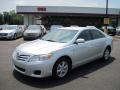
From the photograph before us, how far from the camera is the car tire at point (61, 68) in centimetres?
561

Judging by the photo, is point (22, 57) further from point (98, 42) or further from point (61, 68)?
point (98, 42)

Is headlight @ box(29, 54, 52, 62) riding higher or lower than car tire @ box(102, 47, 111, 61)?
higher

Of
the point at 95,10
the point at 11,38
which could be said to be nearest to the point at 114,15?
the point at 95,10

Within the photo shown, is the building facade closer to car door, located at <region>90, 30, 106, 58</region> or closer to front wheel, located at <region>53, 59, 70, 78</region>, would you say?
car door, located at <region>90, 30, 106, 58</region>

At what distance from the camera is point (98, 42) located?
24.9ft

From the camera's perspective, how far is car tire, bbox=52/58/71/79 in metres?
5.61

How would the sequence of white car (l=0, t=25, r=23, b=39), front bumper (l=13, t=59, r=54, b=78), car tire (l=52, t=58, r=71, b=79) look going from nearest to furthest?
front bumper (l=13, t=59, r=54, b=78) < car tire (l=52, t=58, r=71, b=79) < white car (l=0, t=25, r=23, b=39)

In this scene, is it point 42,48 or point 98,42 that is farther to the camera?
point 98,42

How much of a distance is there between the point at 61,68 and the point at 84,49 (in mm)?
1336

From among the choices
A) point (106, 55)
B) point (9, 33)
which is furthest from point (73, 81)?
point (9, 33)

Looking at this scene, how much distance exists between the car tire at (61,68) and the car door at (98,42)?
1.66 meters

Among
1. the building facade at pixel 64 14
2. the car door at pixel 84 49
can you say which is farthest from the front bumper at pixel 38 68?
the building facade at pixel 64 14

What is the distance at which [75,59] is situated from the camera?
6.33 metres

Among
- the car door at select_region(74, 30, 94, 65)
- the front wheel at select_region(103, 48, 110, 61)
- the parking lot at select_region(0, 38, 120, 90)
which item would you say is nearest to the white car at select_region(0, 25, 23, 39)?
the parking lot at select_region(0, 38, 120, 90)
